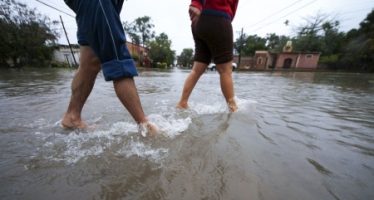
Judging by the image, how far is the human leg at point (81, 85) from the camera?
54.7 inches

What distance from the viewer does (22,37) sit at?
18.6m

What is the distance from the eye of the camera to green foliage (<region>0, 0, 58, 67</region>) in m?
17.3

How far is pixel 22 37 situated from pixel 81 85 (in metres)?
22.9

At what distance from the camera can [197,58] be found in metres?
2.19

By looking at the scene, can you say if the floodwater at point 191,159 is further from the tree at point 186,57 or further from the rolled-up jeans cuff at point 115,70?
the tree at point 186,57

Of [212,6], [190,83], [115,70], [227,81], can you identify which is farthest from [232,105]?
[115,70]

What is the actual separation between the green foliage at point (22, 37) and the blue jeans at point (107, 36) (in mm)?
21818

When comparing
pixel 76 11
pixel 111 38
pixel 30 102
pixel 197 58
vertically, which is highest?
pixel 76 11

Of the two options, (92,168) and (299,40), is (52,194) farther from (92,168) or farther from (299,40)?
(299,40)

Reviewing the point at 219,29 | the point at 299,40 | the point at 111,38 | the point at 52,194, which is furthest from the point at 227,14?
the point at 299,40

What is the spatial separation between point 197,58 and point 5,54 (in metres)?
21.9

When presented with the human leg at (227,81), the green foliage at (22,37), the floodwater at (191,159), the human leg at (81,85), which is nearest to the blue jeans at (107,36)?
the human leg at (81,85)

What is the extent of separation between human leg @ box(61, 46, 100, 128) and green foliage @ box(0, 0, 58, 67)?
21579 millimetres

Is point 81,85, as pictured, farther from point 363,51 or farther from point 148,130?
point 363,51
